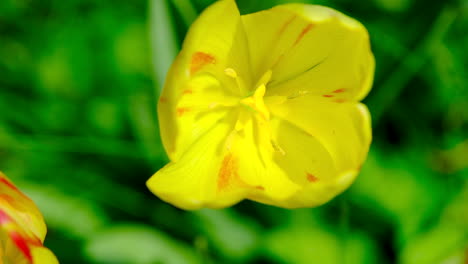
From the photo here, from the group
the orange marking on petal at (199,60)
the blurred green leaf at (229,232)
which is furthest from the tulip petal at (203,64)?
the blurred green leaf at (229,232)

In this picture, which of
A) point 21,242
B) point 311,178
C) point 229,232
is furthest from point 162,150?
point 21,242

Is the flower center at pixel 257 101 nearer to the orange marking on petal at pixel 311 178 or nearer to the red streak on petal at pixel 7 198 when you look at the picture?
the orange marking on petal at pixel 311 178

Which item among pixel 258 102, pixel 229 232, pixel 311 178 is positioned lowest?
pixel 229 232

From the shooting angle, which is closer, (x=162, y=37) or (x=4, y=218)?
(x=4, y=218)

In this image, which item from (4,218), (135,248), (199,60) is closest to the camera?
(4,218)

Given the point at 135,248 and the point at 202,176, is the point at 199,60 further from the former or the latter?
the point at 135,248

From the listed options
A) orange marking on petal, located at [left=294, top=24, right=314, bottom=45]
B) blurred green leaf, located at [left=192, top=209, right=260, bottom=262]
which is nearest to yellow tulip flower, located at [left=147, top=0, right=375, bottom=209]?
orange marking on petal, located at [left=294, top=24, right=314, bottom=45]

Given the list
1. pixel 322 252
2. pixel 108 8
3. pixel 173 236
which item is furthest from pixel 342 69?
pixel 108 8
